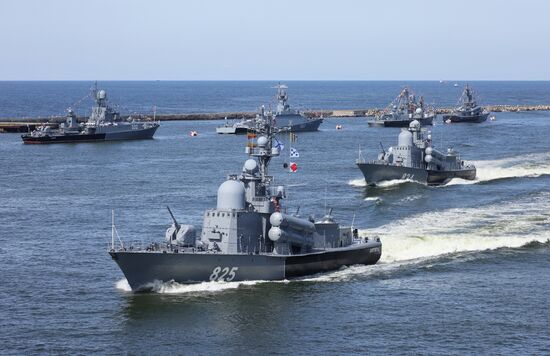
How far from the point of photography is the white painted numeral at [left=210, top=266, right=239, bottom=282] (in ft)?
162

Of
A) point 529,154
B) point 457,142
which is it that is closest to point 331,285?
point 529,154

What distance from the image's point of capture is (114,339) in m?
41.6

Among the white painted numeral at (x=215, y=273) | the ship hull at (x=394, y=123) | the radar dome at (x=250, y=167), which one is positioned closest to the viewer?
the white painted numeral at (x=215, y=273)

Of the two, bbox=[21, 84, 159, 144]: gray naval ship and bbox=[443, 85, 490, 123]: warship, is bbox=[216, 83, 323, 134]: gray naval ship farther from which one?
bbox=[443, 85, 490, 123]: warship

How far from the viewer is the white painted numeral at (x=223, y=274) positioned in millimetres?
49375

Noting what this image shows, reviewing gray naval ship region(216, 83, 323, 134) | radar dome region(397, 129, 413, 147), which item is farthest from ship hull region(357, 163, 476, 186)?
gray naval ship region(216, 83, 323, 134)

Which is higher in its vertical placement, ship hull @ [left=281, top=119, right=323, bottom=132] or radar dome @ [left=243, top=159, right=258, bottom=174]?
radar dome @ [left=243, top=159, right=258, bottom=174]

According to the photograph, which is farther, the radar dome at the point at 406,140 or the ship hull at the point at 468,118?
the ship hull at the point at 468,118

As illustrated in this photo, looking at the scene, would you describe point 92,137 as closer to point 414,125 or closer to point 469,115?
point 414,125

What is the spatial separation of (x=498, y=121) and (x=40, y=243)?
476 feet

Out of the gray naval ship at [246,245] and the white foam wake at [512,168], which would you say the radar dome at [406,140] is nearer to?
the white foam wake at [512,168]

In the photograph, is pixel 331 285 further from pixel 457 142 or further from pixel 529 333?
pixel 457 142

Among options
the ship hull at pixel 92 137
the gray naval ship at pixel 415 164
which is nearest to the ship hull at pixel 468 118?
the ship hull at pixel 92 137

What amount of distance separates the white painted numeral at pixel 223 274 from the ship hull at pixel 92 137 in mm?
99479
